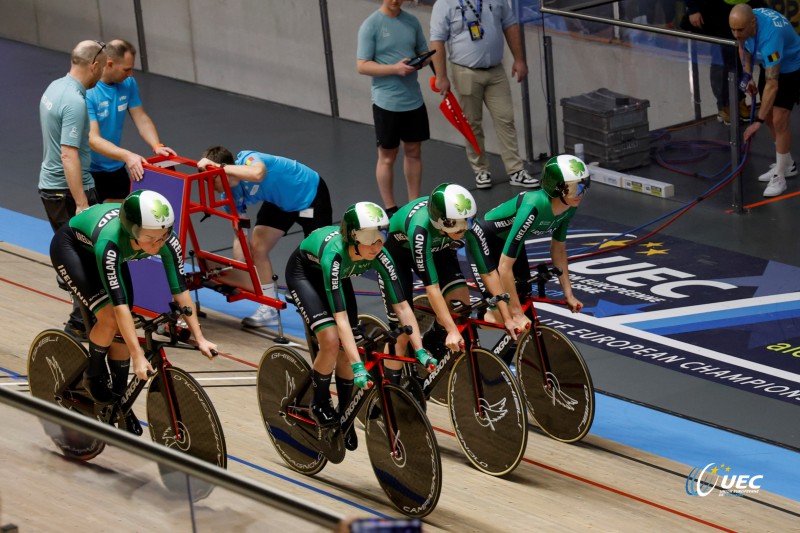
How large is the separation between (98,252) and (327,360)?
1.23 metres

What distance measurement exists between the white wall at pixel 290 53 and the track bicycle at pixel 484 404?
5.48 meters

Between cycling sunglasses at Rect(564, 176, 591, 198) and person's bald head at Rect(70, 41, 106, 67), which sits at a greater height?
person's bald head at Rect(70, 41, 106, 67)

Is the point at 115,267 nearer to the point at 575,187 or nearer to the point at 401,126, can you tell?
the point at 575,187

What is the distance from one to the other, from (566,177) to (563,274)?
2.08ft

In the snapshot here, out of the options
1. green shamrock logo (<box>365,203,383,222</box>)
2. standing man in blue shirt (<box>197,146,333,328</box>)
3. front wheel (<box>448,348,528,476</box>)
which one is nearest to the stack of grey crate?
standing man in blue shirt (<box>197,146,333,328</box>)

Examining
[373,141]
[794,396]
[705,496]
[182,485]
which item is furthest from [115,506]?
[373,141]

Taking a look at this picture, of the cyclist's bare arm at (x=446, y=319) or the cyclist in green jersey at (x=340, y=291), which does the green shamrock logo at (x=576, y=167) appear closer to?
the cyclist's bare arm at (x=446, y=319)

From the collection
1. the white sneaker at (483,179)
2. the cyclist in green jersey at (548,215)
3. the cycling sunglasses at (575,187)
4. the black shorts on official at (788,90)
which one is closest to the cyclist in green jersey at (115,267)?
the cyclist in green jersey at (548,215)

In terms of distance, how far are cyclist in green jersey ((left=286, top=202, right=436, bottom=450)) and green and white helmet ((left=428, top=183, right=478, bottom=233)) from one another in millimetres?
355

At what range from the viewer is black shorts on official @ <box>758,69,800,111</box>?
11711mm

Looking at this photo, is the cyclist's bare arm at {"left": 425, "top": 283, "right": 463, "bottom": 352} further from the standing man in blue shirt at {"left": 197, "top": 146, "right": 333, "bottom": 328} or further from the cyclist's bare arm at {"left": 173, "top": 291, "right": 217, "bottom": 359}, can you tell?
→ the standing man in blue shirt at {"left": 197, "top": 146, "right": 333, "bottom": 328}

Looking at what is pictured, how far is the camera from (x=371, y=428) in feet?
22.1

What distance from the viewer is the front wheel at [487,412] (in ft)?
23.2

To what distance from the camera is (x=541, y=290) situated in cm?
777
